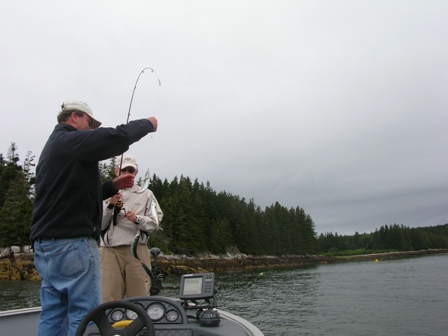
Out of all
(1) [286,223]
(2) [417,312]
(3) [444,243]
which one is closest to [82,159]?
(2) [417,312]

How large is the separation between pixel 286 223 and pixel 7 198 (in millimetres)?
82893

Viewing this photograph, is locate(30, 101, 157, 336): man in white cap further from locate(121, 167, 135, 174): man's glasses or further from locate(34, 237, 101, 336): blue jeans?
locate(121, 167, 135, 174): man's glasses

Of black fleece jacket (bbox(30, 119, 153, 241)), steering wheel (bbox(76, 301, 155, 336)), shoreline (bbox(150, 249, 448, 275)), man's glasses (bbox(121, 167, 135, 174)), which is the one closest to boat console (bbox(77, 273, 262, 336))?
steering wheel (bbox(76, 301, 155, 336))

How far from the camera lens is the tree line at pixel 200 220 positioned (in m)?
50.0

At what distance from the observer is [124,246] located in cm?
464

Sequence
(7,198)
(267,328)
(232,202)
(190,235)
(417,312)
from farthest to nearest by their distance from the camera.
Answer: (232,202) < (190,235) < (7,198) < (417,312) < (267,328)

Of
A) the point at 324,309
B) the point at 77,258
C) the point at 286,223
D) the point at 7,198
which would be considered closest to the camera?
the point at 77,258

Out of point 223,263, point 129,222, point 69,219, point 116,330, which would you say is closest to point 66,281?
point 69,219

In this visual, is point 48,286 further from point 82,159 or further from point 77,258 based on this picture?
point 82,159

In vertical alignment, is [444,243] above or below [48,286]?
above

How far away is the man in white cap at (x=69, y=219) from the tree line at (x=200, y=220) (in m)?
36.6

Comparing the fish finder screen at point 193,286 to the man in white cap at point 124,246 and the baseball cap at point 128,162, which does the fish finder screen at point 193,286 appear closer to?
the man in white cap at point 124,246

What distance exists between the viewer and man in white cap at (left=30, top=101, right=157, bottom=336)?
2.60 meters

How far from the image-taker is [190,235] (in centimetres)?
7494
